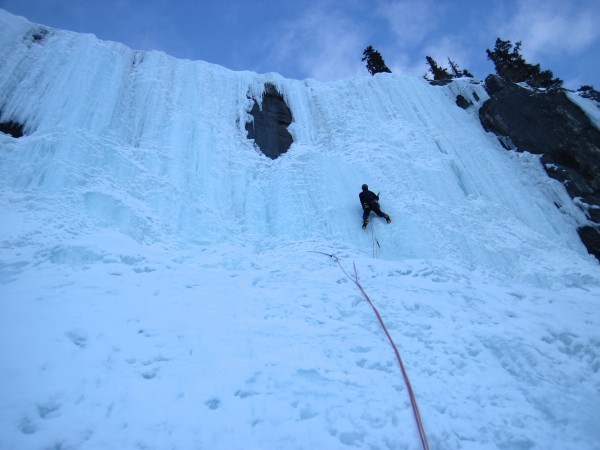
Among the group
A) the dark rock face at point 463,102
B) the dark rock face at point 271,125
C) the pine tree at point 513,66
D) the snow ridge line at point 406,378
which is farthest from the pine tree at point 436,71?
the snow ridge line at point 406,378

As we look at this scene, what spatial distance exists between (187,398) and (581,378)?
18.3ft

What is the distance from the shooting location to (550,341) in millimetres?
5789

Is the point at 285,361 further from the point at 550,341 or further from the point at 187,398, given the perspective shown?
the point at 550,341

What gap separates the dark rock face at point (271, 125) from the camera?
12.2 metres

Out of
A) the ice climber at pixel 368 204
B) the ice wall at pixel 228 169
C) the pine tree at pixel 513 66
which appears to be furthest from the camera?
the pine tree at pixel 513 66

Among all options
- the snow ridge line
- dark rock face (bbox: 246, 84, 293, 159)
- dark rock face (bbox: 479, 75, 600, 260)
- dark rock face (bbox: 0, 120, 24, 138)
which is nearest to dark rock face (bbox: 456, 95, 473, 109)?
dark rock face (bbox: 479, 75, 600, 260)

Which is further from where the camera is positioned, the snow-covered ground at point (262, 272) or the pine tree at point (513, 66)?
the pine tree at point (513, 66)

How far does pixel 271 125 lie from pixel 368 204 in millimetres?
5558

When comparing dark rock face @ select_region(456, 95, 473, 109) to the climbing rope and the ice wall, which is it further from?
the climbing rope

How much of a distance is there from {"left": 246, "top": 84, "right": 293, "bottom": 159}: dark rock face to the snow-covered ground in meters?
0.45

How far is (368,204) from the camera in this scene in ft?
32.0

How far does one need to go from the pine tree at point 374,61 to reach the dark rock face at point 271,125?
13.2 m

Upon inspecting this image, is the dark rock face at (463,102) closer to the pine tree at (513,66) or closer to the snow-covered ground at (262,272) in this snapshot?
the snow-covered ground at (262,272)

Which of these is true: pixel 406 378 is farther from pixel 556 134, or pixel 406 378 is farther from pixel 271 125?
pixel 556 134
